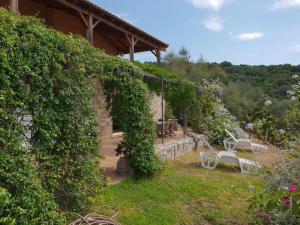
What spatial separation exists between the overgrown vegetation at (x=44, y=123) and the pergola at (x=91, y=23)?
4.55m

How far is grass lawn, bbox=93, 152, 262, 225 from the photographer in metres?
5.68

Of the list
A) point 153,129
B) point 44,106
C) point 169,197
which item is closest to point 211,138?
point 153,129

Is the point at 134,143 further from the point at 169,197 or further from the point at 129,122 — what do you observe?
the point at 169,197

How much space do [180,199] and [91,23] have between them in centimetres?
692

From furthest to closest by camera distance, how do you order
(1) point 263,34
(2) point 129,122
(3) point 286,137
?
(1) point 263,34, (2) point 129,122, (3) point 286,137

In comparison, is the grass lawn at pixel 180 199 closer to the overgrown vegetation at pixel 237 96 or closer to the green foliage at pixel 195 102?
the overgrown vegetation at pixel 237 96

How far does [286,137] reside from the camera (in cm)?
632

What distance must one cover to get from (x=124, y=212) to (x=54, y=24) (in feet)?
30.2

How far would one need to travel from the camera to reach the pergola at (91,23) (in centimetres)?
1102

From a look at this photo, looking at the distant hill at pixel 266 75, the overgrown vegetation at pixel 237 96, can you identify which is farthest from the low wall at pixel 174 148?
the distant hill at pixel 266 75

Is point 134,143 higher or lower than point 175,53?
lower

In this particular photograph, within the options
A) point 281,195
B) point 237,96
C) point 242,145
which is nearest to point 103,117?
point 242,145

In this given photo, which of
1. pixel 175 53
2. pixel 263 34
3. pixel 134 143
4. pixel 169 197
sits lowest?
pixel 169 197

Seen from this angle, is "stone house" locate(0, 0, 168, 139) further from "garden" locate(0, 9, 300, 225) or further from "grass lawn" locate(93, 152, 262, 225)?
"grass lawn" locate(93, 152, 262, 225)
